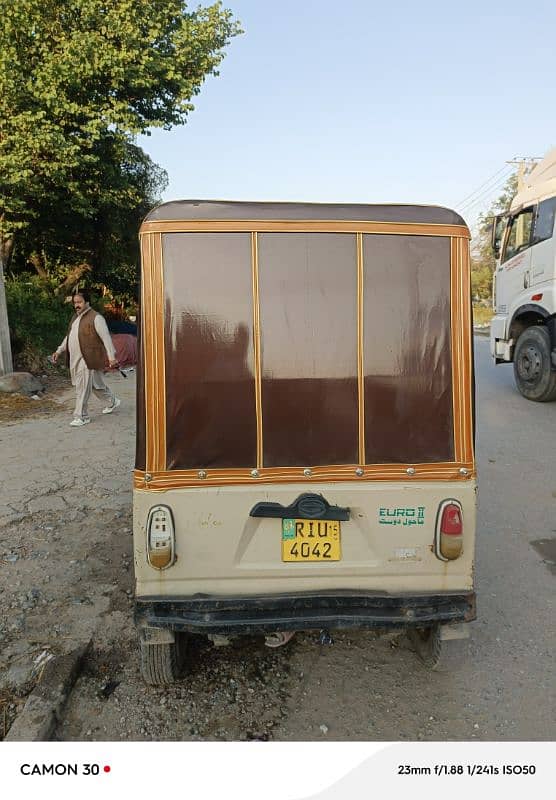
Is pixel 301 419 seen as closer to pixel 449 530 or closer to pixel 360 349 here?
pixel 360 349

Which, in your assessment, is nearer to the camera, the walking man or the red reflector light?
the red reflector light

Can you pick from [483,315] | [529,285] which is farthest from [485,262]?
[529,285]

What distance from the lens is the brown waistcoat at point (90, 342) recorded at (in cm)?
796

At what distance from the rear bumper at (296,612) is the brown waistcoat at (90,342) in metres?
6.11

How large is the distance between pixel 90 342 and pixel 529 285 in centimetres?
746

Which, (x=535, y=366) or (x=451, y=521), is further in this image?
(x=535, y=366)

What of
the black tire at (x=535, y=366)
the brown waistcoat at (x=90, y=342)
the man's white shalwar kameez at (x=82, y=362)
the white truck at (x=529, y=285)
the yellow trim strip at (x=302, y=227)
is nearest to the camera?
the yellow trim strip at (x=302, y=227)

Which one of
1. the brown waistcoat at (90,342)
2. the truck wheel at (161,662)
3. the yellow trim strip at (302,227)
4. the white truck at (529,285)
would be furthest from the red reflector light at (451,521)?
the white truck at (529,285)

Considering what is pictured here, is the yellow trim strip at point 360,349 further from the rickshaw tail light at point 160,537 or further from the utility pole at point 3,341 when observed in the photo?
the utility pole at point 3,341

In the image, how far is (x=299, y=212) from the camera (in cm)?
242

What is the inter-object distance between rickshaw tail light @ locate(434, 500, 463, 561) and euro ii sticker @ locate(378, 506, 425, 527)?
9 centimetres

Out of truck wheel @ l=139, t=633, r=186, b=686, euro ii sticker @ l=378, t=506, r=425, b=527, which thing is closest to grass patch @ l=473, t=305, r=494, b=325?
euro ii sticker @ l=378, t=506, r=425, b=527

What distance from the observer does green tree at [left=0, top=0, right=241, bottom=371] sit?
36.4 ft

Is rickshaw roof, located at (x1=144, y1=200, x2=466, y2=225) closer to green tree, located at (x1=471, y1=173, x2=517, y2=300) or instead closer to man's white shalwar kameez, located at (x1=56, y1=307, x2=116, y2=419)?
man's white shalwar kameez, located at (x1=56, y1=307, x2=116, y2=419)
